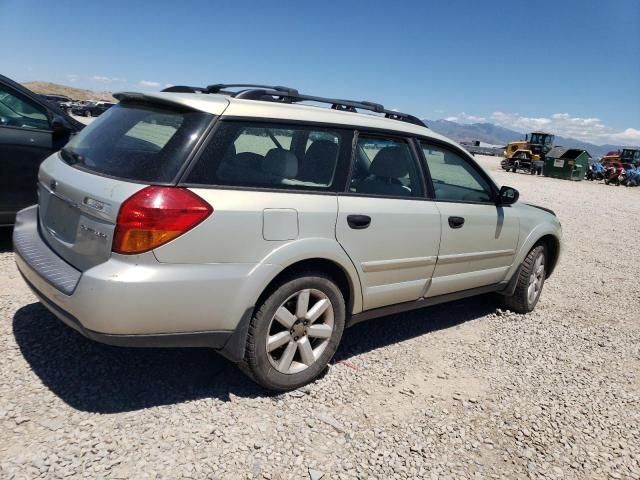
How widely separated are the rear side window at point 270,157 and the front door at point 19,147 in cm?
299

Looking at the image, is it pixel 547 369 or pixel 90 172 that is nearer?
pixel 90 172

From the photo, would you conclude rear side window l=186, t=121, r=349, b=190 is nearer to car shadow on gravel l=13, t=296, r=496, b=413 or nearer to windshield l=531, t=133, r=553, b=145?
car shadow on gravel l=13, t=296, r=496, b=413

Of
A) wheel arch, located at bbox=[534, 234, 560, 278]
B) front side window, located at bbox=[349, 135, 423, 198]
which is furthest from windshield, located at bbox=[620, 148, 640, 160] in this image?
front side window, located at bbox=[349, 135, 423, 198]

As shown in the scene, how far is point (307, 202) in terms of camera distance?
291 centimetres

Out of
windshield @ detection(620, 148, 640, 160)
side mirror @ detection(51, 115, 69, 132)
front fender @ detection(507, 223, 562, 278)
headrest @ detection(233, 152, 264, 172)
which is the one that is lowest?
front fender @ detection(507, 223, 562, 278)

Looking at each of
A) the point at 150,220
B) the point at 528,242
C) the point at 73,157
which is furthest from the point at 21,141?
the point at 528,242

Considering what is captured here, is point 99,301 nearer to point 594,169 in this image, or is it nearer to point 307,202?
point 307,202

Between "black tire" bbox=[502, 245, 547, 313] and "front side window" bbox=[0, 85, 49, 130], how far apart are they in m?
4.89

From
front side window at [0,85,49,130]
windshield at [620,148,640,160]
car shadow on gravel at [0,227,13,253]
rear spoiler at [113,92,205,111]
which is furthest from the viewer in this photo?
windshield at [620,148,640,160]

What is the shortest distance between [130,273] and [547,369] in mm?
3189

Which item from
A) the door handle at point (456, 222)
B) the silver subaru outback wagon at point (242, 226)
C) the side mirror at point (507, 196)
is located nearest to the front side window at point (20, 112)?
the silver subaru outback wagon at point (242, 226)

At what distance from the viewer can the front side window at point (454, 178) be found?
12.7 feet

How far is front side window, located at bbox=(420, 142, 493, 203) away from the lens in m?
3.88

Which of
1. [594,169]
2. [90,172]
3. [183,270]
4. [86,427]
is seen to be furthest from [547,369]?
[594,169]
